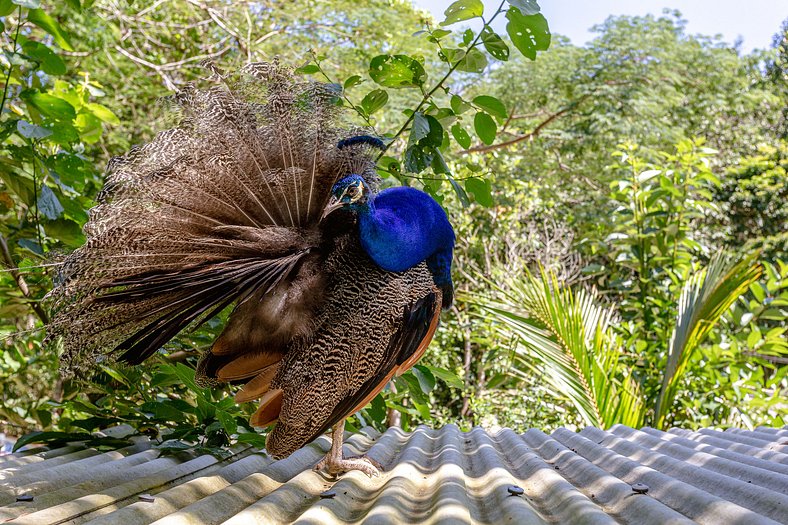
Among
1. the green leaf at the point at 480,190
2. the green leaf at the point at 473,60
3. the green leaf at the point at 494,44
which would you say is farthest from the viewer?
the green leaf at the point at 480,190

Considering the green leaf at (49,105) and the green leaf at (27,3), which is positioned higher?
the green leaf at (27,3)

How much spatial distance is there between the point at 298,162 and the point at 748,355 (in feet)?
15.8

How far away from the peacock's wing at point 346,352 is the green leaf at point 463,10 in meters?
0.91

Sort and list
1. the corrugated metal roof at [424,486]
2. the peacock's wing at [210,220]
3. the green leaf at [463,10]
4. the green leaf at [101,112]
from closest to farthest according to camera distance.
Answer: the corrugated metal roof at [424,486] < the peacock's wing at [210,220] < the green leaf at [463,10] < the green leaf at [101,112]

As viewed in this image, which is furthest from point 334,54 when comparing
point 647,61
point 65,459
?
point 65,459

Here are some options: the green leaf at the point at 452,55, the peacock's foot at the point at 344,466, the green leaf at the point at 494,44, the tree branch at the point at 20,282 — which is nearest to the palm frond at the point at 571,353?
the green leaf at the point at 452,55

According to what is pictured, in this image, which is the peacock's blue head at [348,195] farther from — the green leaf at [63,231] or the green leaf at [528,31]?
the green leaf at [63,231]

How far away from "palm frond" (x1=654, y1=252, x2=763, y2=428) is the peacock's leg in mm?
3452

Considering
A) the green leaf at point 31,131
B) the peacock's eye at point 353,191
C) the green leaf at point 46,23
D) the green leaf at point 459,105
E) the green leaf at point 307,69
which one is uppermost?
the green leaf at point 46,23

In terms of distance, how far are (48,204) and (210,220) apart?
98cm

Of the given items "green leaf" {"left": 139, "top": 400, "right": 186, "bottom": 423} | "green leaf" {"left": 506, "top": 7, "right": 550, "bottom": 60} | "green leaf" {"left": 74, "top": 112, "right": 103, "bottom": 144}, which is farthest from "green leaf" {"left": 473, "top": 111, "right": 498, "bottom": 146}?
"green leaf" {"left": 74, "top": 112, "right": 103, "bottom": 144}

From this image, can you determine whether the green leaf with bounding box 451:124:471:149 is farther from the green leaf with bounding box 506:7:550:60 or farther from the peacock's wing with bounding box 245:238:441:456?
the peacock's wing with bounding box 245:238:441:456

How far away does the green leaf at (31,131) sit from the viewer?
117 inches

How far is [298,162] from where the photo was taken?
281 cm
